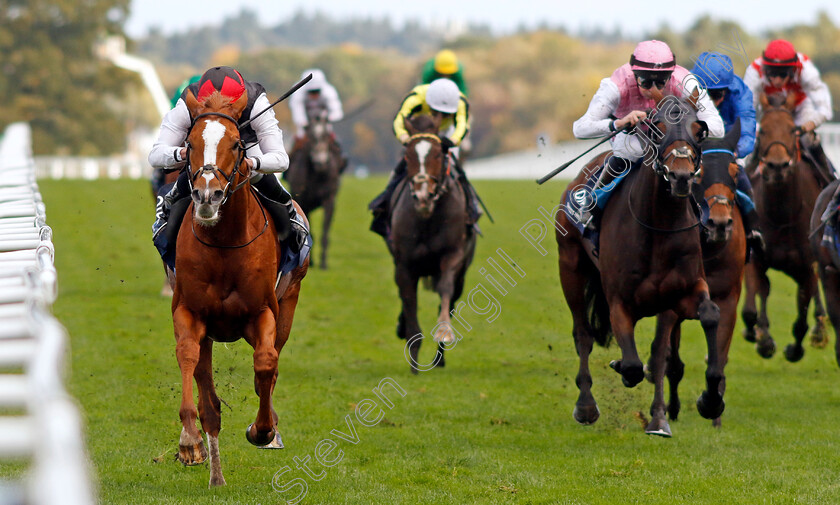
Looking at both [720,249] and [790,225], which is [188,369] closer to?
[720,249]

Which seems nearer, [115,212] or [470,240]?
[470,240]

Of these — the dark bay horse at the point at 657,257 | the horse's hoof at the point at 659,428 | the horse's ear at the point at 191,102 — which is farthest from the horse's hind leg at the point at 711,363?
the horse's ear at the point at 191,102

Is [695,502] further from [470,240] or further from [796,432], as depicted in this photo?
[470,240]

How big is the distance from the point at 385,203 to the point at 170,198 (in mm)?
4360

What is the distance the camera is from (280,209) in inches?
243

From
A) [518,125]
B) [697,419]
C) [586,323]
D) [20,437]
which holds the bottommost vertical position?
[518,125]

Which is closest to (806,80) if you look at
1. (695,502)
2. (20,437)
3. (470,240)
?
(470,240)

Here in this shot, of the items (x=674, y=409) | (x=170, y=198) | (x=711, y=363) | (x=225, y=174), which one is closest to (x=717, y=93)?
(x=674, y=409)

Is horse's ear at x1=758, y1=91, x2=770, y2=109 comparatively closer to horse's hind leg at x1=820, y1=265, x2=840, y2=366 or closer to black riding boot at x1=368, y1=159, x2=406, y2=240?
horse's hind leg at x1=820, y1=265, x2=840, y2=366

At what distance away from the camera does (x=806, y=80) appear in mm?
9906

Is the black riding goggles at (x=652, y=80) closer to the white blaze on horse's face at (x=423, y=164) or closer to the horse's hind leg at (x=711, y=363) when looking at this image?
the horse's hind leg at (x=711, y=363)

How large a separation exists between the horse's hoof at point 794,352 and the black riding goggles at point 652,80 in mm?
3703

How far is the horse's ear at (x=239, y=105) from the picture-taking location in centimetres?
550

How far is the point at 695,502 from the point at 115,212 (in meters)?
18.0
